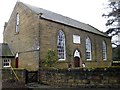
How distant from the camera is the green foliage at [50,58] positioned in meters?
22.8

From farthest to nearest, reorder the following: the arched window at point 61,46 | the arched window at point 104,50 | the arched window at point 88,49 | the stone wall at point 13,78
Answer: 1. the arched window at point 104,50
2. the arched window at point 88,49
3. the arched window at point 61,46
4. the stone wall at point 13,78

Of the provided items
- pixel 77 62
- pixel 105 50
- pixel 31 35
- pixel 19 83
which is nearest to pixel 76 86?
pixel 19 83

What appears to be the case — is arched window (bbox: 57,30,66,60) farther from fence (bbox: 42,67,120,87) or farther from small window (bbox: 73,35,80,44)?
fence (bbox: 42,67,120,87)

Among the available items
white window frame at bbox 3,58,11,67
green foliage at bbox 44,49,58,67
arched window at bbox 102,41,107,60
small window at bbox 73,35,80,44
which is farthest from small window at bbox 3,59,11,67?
arched window at bbox 102,41,107,60

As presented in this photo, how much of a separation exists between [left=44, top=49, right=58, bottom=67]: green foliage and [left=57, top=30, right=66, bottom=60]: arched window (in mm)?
2808

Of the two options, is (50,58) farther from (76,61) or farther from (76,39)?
(76,39)

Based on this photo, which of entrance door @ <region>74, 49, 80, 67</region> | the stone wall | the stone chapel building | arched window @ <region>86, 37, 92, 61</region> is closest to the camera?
the stone wall

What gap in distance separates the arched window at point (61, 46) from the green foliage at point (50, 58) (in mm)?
2808

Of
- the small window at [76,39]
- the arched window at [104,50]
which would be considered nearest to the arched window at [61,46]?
the small window at [76,39]

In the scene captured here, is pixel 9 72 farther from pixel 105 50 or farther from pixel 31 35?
pixel 105 50

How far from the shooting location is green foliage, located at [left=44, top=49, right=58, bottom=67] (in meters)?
22.8

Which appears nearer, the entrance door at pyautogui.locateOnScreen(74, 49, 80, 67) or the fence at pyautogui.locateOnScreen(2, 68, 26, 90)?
the fence at pyautogui.locateOnScreen(2, 68, 26, 90)

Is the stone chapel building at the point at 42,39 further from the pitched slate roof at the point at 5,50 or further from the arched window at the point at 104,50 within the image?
the arched window at the point at 104,50

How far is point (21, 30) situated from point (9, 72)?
9000mm
